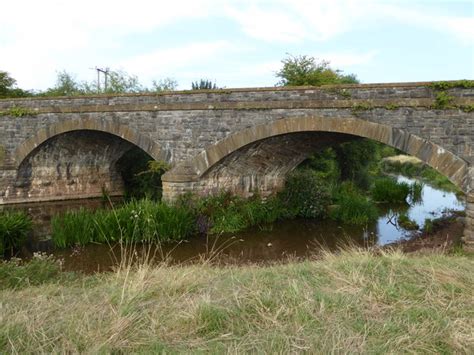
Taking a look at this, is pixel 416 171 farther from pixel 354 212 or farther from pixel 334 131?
pixel 334 131

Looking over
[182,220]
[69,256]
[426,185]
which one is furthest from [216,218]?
[426,185]

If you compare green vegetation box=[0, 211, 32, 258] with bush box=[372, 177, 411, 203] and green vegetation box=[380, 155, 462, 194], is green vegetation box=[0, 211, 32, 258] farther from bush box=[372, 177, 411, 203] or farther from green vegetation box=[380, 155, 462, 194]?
green vegetation box=[380, 155, 462, 194]

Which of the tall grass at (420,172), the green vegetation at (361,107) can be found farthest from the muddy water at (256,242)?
the tall grass at (420,172)

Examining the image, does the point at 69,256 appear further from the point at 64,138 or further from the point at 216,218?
the point at 64,138

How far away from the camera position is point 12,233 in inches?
383

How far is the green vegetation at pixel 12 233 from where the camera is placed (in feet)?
31.1

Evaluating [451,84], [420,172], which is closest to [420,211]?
[451,84]

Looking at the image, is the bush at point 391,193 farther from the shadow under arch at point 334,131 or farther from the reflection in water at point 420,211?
the shadow under arch at point 334,131

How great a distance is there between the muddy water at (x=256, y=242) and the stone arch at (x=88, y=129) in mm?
2079

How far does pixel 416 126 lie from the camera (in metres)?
9.34

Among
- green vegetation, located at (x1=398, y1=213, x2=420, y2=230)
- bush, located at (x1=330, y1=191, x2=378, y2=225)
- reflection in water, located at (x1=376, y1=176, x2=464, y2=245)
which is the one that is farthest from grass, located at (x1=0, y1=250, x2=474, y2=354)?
bush, located at (x1=330, y1=191, x2=378, y2=225)

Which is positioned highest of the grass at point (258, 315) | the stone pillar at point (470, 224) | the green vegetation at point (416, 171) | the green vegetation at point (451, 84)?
the green vegetation at point (451, 84)

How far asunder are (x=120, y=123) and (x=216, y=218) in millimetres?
4246

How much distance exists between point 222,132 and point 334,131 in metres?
3.03
